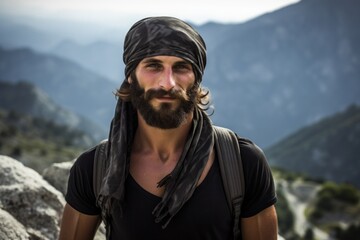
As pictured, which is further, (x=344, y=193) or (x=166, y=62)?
(x=344, y=193)

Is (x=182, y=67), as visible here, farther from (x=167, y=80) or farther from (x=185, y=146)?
(x=185, y=146)

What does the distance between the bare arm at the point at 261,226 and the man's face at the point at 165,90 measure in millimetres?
1052

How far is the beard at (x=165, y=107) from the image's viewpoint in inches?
130

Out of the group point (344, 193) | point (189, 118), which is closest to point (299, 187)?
point (344, 193)

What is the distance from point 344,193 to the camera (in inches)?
2371

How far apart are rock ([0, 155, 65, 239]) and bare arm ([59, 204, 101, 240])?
32.7 inches

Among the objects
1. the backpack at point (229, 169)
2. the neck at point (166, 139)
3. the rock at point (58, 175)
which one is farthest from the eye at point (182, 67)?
the rock at point (58, 175)

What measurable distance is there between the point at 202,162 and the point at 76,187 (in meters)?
1.19

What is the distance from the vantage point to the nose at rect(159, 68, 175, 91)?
322cm

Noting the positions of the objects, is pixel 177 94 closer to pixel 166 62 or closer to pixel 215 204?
pixel 166 62

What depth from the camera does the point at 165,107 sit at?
3297mm

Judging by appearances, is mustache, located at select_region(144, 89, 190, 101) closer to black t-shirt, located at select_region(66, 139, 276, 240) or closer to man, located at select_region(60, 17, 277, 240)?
man, located at select_region(60, 17, 277, 240)

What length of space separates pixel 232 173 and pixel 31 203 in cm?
259

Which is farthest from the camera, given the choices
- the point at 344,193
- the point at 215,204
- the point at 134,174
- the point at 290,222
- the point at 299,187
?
the point at 299,187
